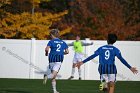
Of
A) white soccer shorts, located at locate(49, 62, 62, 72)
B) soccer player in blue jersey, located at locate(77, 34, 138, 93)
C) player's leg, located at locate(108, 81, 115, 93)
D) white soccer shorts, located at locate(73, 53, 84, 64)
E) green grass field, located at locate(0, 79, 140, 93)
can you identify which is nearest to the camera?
player's leg, located at locate(108, 81, 115, 93)

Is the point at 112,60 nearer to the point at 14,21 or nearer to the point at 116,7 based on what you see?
the point at 14,21

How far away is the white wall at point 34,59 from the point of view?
101ft

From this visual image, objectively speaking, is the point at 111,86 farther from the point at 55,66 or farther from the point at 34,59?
the point at 34,59

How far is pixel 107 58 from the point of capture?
1599cm

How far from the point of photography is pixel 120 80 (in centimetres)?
3108

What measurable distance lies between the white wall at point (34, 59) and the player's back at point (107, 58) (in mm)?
14969

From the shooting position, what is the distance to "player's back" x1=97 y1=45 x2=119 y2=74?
1589cm

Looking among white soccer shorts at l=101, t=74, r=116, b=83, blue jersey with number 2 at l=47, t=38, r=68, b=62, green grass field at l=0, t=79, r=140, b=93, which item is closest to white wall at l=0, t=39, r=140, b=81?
green grass field at l=0, t=79, r=140, b=93

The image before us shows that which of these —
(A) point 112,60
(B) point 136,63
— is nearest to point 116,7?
(B) point 136,63

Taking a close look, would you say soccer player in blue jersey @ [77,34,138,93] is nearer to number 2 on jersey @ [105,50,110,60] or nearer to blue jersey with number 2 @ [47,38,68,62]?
number 2 on jersey @ [105,50,110,60]

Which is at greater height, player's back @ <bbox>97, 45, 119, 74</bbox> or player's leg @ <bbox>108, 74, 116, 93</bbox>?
player's back @ <bbox>97, 45, 119, 74</bbox>

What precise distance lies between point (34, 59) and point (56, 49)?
1114 cm

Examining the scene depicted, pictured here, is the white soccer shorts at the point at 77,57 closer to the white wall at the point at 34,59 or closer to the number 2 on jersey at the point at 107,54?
the white wall at the point at 34,59

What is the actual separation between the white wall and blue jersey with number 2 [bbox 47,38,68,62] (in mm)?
11013
